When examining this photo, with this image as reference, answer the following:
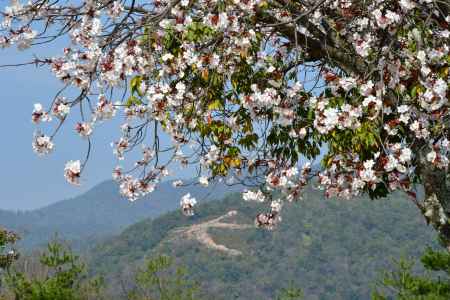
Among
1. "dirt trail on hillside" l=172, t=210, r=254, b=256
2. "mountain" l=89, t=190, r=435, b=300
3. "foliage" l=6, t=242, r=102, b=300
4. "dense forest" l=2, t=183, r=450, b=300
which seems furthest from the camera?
"dirt trail on hillside" l=172, t=210, r=254, b=256

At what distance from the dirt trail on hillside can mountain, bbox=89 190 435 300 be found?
24 cm

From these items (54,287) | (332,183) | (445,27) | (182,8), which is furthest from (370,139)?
(54,287)

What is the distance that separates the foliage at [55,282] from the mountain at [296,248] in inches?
5018

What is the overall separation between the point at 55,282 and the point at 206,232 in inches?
6181

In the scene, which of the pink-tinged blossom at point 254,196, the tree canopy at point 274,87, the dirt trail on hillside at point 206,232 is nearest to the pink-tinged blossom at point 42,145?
the tree canopy at point 274,87

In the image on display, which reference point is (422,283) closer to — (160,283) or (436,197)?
(436,197)

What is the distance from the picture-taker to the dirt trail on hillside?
161500 mm

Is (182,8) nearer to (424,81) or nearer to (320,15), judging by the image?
(320,15)

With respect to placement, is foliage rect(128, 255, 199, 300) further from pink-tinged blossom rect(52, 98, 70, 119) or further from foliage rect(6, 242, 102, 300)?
pink-tinged blossom rect(52, 98, 70, 119)

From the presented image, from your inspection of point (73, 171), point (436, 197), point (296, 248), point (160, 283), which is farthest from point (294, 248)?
point (73, 171)

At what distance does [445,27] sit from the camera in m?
9.42

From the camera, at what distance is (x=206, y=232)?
167 meters

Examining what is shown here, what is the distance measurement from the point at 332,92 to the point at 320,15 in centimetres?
111

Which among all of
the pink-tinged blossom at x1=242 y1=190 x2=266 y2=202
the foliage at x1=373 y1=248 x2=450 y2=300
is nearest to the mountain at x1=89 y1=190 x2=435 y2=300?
the pink-tinged blossom at x1=242 y1=190 x2=266 y2=202
